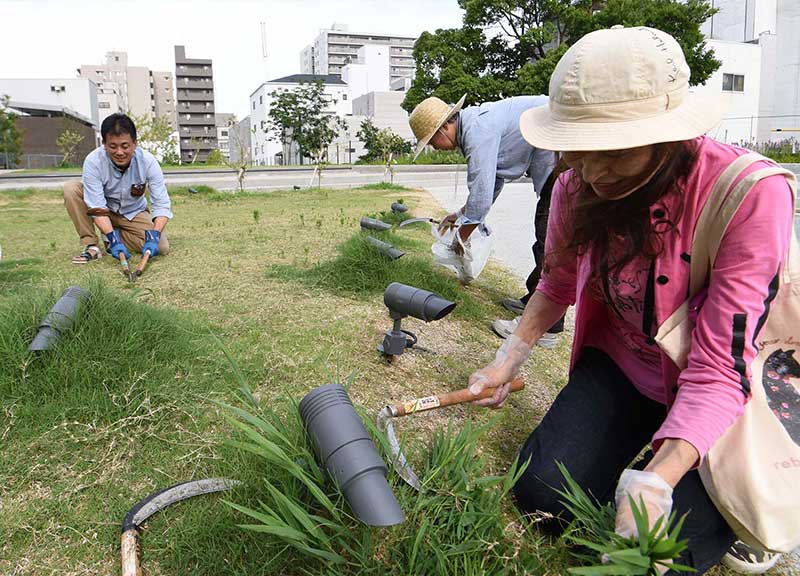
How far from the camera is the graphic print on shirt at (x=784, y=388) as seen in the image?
4.42 ft

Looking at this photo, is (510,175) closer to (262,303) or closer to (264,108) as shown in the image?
(262,303)

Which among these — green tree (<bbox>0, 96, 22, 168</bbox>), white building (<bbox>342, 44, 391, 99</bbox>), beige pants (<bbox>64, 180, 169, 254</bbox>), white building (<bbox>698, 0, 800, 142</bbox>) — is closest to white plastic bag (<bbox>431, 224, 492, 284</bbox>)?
beige pants (<bbox>64, 180, 169, 254</bbox>)

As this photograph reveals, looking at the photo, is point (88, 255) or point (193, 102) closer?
point (88, 255)

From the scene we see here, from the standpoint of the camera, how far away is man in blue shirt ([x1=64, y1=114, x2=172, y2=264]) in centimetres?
452

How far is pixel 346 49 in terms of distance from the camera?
107312 mm

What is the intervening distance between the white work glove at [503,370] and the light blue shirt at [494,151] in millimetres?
1578

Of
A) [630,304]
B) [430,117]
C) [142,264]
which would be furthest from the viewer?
[142,264]

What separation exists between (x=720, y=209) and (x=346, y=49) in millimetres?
115250

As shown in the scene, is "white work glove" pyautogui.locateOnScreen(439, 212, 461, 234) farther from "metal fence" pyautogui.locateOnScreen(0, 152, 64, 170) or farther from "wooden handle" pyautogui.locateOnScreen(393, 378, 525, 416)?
"metal fence" pyautogui.locateOnScreen(0, 152, 64, 170)

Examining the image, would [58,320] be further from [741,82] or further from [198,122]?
[198,122]

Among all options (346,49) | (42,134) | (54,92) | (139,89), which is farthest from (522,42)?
(346,49)

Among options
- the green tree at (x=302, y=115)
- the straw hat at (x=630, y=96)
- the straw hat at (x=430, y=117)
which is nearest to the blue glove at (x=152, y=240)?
the straw hat at (x=430, y=117)

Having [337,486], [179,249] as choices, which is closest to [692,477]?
[337,486]

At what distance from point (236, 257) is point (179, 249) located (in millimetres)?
765
